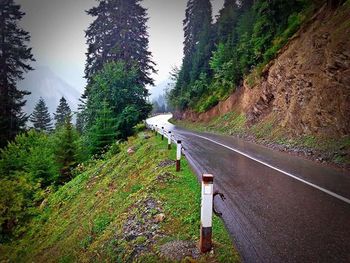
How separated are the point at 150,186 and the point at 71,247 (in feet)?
8.73

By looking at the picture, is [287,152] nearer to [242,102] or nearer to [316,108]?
[316,108]

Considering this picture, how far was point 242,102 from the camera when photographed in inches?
1092

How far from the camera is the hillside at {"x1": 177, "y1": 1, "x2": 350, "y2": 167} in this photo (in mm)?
12648

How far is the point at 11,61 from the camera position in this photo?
2736cm

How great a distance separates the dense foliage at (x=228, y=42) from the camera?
75.6 ft

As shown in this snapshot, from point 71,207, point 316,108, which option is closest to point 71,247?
point 71,207

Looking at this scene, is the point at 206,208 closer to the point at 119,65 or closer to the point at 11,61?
the point at 119,65

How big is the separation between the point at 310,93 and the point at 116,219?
12.8 meters

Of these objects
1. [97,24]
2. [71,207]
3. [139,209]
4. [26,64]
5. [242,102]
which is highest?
[97,24]

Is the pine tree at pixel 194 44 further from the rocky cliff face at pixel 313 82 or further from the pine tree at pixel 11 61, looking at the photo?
the rocky cliff face at pixel 313 82

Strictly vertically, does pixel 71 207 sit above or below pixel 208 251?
below

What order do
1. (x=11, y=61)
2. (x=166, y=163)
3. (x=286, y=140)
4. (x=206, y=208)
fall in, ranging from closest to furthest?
(x=206, y=208), (x=166, y=163), (x=286, y=140), (x=11, y=61)

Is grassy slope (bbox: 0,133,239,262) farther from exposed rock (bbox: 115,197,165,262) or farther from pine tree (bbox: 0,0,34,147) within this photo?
pine tree (bbox: 0,0,34,147)

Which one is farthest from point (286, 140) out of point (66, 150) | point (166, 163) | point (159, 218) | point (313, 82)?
point (66, 150)
